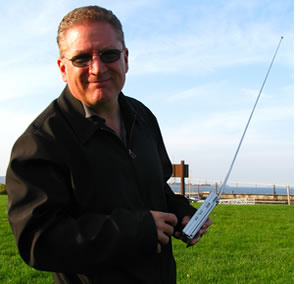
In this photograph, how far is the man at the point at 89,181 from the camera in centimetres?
130

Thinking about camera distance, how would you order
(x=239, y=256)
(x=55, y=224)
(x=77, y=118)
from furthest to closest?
(x=239, y=256), (x=77, y=118), (x=55, y=224)

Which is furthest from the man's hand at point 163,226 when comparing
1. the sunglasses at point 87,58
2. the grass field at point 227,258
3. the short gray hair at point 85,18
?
the grass field at point 227,258

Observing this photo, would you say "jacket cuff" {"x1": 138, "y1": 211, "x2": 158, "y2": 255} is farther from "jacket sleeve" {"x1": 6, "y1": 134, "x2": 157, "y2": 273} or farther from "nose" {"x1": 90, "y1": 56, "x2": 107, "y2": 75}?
"nose" {"x1": 90, "y1": 56, "x2": 107, "y2": 75}

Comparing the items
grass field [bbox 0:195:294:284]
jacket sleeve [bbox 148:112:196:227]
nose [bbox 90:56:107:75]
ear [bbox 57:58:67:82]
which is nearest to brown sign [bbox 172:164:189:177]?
grass field [bbox 0:195:294:284]

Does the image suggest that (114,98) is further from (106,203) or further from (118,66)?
(106,203)

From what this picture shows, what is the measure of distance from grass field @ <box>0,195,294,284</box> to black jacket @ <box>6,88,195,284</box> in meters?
3.23

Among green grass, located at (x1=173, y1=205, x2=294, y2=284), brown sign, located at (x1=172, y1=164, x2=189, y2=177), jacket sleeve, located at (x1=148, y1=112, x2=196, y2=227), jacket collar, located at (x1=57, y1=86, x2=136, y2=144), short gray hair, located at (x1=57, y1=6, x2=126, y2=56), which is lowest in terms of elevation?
brown sign, located at (x1=172, y1=164, x2=189, y2=177)

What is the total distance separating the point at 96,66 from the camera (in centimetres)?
147

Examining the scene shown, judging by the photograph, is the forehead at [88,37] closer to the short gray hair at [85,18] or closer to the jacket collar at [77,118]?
the short gray hair at [85,18]

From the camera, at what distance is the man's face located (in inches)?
57.4

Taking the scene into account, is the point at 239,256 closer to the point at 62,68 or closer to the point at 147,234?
the point at 147,234

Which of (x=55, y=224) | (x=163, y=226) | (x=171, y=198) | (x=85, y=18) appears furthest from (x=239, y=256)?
(x=85, y=18)

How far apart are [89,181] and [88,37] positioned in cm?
55

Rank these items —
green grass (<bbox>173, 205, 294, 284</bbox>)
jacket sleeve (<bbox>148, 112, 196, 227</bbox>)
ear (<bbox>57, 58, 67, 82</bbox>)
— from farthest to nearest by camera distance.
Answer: green grass (<bbox>173, 205, 294, 284</bbox>)
jacket sleeve (<bbox>148, 112, 196, 227</bbox>)
ear (<bbox>57, 58, 67, 82</bbox>)
